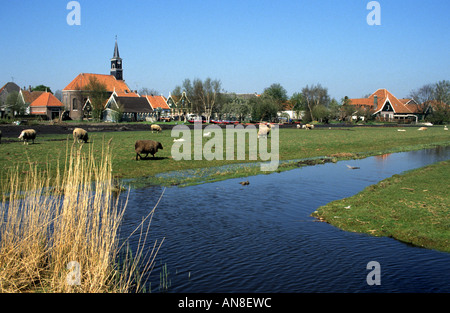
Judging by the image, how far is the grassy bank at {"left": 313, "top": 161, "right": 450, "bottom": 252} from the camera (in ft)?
43.9

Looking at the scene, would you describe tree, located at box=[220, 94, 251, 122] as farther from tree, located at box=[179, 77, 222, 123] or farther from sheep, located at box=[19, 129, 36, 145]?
sheep, located at box=[19, 129, 36, 145]

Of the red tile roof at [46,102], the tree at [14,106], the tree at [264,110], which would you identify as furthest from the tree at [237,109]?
the tree at [14,106]

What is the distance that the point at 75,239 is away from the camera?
9.10 m

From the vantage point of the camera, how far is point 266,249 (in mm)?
12586

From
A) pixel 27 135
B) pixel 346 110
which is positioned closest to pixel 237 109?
pixel 346 110

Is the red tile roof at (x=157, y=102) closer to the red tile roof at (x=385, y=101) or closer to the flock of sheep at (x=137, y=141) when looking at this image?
the red tile roof at (x=385, y=101)

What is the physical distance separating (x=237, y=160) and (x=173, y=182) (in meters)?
10.7

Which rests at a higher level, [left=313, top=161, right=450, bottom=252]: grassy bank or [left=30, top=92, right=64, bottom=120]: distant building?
[left=30, top=92, right=64, bottom=120]: distant building

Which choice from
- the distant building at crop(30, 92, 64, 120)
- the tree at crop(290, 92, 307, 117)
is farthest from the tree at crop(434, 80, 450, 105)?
the distant building at crop(30, 92, 64, 120)

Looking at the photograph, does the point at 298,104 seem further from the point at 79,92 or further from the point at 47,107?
the point at 47,107

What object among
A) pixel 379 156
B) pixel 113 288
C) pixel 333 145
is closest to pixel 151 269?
pixel 113 288

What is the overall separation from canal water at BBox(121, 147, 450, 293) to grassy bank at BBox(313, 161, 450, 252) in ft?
1.79
